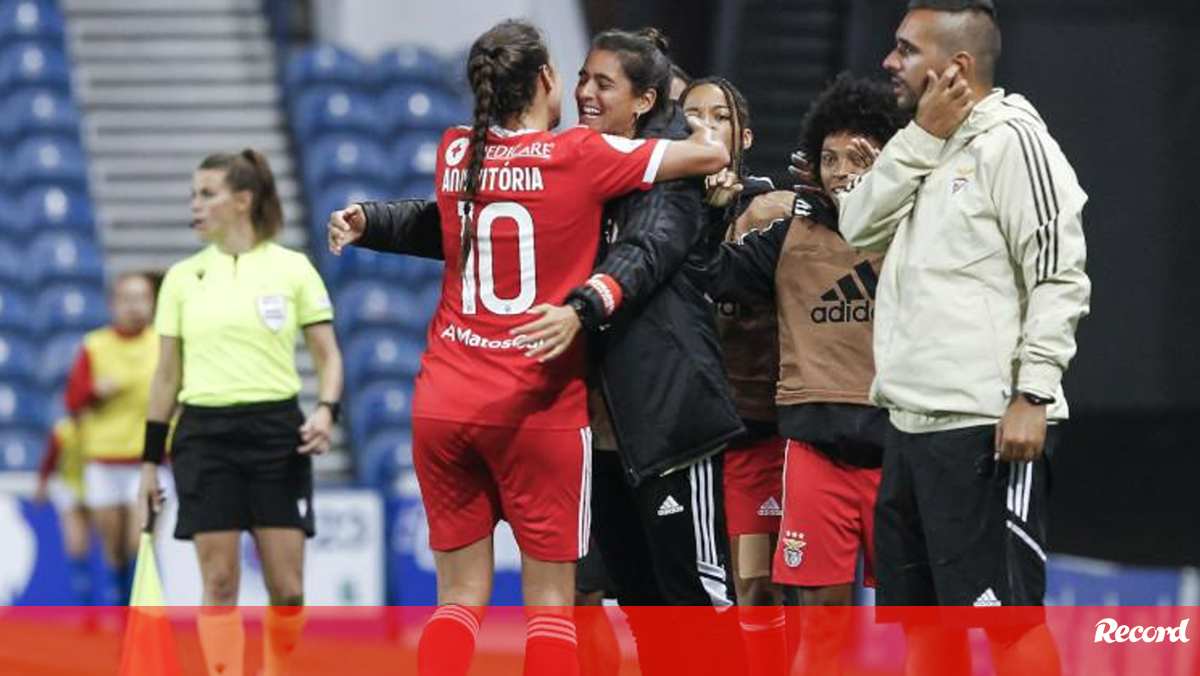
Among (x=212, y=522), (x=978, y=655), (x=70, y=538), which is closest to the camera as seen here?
(x=212, y=522)

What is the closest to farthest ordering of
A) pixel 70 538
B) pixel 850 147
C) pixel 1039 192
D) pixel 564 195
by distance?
pixel 1039 192
pixel 564 195
pixel 850 147
pixel 70 538

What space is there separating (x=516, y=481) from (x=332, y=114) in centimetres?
1039

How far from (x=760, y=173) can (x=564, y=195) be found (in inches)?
271

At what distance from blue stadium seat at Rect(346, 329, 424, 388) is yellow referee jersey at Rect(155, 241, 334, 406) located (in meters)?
5.91

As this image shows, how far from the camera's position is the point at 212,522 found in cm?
802

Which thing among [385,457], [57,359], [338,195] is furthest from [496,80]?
[338,195]

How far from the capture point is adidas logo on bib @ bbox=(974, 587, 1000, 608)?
546cm

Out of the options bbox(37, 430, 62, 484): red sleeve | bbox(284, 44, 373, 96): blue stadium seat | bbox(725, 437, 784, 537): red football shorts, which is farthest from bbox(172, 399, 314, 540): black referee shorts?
bbox(284, 44, 373, 96): blue stadium seat

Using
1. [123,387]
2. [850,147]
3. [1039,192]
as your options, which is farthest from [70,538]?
[1039,192]

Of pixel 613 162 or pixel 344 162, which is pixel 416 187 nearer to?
pixel 344 162

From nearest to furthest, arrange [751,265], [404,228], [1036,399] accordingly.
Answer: [1036,399] < [404,228] < [751,265]

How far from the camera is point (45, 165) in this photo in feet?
48.9

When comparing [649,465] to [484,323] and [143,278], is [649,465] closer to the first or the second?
[484,323]

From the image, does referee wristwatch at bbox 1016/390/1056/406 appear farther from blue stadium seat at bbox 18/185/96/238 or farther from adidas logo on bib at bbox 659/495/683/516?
blue stadium seat at bbox 18/185/96/238
